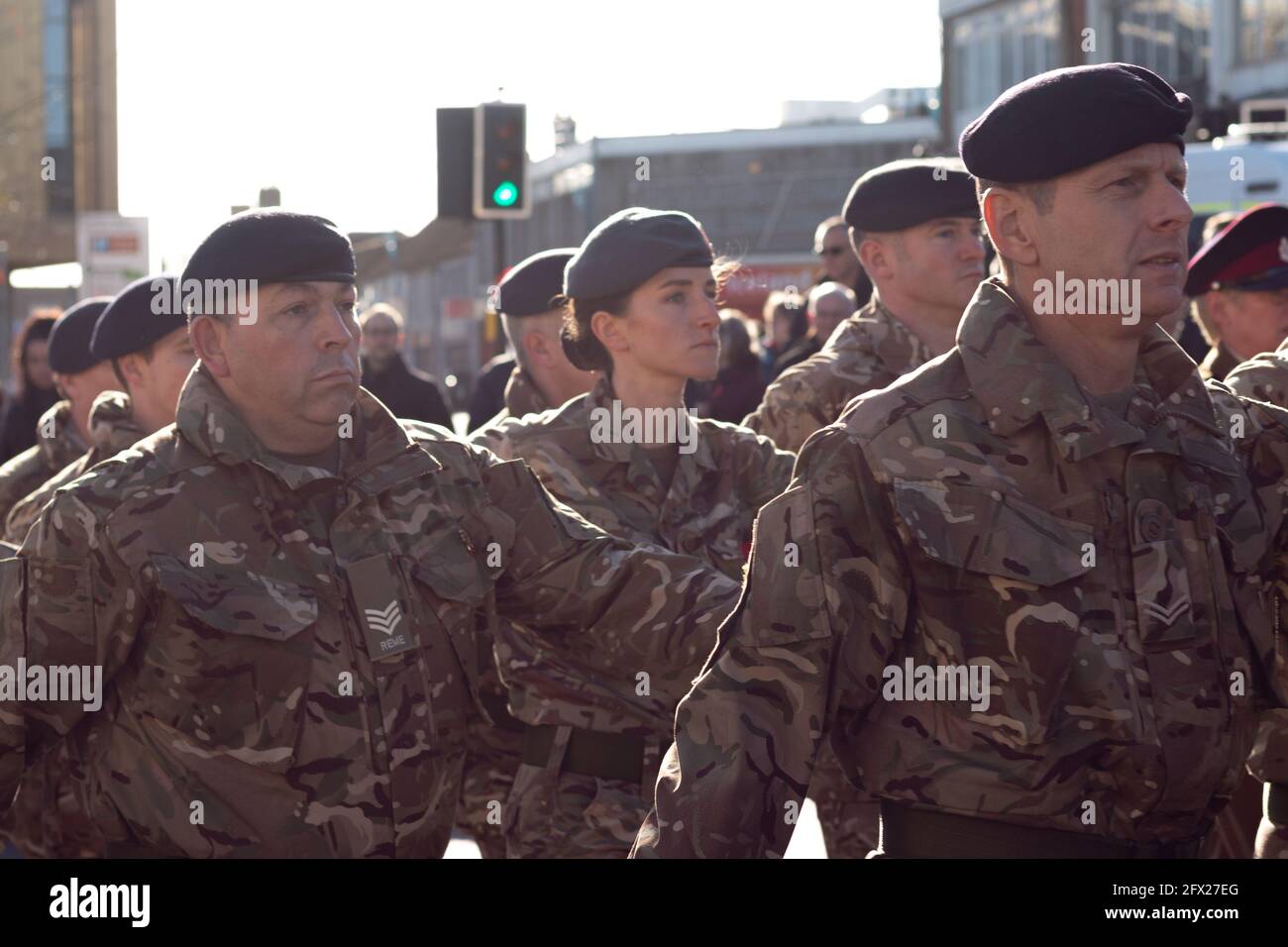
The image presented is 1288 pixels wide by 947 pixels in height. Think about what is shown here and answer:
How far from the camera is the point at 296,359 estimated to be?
459cm

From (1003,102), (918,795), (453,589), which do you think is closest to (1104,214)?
(1003,102)

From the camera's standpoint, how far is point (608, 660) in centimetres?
496

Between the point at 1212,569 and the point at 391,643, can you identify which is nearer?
the point at 1212,569

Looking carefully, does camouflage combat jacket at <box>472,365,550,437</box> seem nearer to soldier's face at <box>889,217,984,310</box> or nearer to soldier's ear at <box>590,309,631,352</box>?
soldier's ear at <box>590,309,631,352</box>

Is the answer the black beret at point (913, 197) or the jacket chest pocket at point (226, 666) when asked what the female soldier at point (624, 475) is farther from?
the jacket chest pocket at point (226, 666)

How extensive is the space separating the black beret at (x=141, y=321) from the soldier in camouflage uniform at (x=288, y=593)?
191cm

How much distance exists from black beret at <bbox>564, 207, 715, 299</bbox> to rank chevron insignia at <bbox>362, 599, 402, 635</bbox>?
1.79m

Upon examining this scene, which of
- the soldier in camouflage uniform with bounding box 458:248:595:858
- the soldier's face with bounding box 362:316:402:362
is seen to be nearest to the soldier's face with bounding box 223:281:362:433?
the soldier in camouflage uniform with bounding box 458:248:595:858

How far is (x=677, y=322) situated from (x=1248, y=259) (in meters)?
1.77

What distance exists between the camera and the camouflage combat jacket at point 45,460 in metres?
7.84

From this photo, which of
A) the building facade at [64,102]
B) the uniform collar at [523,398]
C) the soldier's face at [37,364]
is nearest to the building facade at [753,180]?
the building facade at [64,102]

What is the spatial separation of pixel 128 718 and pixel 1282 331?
370 centimetres

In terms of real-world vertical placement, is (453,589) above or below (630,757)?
above
